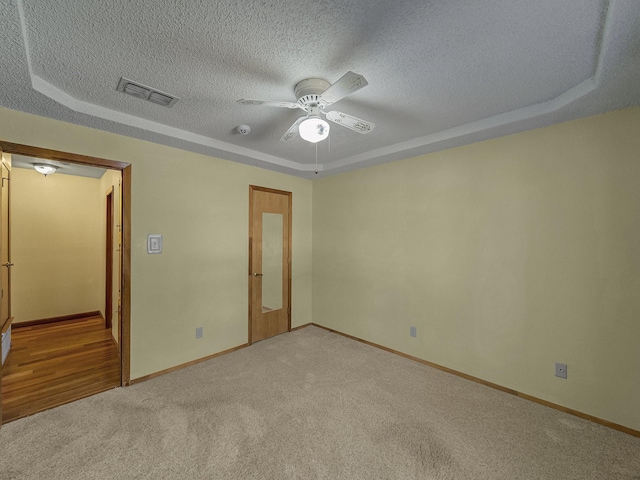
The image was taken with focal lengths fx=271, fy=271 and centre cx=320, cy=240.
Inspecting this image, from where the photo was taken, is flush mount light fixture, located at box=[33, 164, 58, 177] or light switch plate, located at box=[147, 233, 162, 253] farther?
flush mount light fixture, located at box=[33, 164, 58, 177]

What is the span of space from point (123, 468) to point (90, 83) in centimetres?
254

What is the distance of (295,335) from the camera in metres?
4.04

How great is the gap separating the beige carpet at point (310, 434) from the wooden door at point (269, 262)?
43.5 inches

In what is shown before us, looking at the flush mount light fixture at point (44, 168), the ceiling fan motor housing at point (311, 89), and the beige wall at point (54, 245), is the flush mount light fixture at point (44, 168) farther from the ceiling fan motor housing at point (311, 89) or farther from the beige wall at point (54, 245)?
the ceiling fan motor housing at point (311, 89)

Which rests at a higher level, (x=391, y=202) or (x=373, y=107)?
(x=373, y=107)

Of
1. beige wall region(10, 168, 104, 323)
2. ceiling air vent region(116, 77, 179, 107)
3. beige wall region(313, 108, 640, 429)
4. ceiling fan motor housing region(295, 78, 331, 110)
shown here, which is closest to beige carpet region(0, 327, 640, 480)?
beige wall region(313, 108, 640, 429)

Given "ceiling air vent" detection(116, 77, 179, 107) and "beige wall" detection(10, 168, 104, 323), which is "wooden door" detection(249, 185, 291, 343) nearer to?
"ceiling air vent" detection(116, 77, 179, 107)

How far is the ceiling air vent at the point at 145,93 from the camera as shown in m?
1.89

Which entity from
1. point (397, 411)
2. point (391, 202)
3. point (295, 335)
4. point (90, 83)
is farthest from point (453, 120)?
point (295, 335)

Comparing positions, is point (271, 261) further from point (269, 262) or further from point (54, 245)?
point (54, 245)

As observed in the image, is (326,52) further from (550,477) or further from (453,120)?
(550,477)

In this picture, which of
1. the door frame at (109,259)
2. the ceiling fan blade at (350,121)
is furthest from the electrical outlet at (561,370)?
the door frame at (109,259)

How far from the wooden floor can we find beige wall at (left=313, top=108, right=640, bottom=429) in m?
3.12

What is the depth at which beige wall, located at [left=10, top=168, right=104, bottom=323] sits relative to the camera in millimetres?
4262
